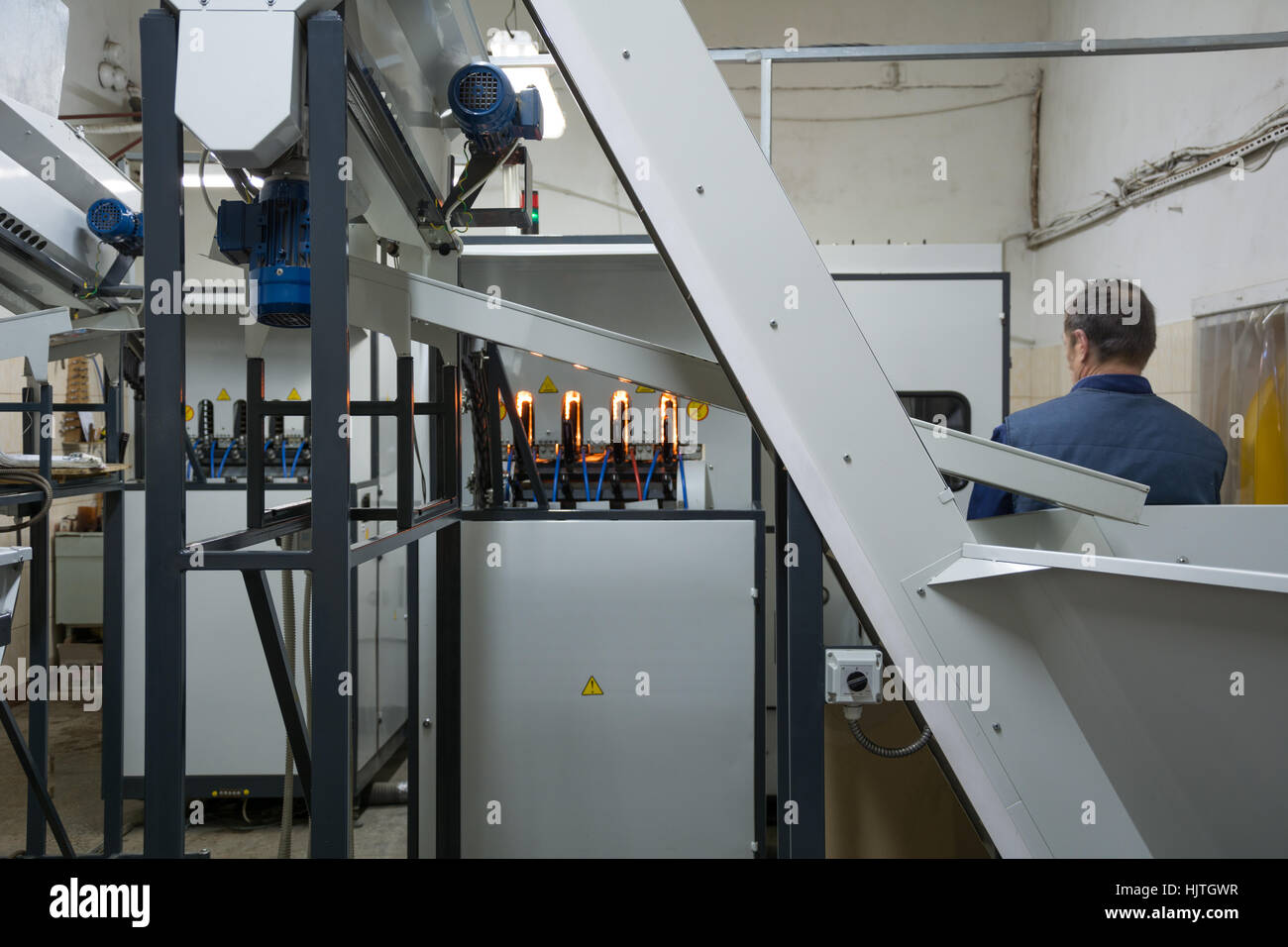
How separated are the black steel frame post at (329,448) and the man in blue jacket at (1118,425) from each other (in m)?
1.07

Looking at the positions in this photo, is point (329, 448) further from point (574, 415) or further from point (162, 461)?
point (574, 415)

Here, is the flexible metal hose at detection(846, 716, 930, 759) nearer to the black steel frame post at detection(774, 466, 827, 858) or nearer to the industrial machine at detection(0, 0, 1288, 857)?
the industrial machine at detection(0, 0, 1288, 857)

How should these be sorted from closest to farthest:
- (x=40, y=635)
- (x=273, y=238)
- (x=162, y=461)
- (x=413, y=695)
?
(x=162, y=461) < (x=273, y=238) < (x=413, y=695) < (x=40, y=635)

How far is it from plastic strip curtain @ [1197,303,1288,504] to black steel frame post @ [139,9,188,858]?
8.76ft

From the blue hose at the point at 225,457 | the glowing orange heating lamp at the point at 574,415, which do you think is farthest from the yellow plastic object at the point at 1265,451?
the blue hose at the point at 225,457

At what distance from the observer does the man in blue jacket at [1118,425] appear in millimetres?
1328

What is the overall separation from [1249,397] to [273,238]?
2739 mm

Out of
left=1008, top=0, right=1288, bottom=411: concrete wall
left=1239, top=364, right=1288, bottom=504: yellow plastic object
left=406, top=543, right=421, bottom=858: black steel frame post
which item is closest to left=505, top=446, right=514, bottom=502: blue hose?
left=406, top=543, right=421, bottom=858: black steel frame post

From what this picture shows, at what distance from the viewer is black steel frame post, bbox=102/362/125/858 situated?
2.03 metres

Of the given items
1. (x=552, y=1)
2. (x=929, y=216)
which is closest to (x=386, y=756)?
(x=552, y=1)

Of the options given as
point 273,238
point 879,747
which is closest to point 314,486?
point 273,238

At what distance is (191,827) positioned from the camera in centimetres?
250

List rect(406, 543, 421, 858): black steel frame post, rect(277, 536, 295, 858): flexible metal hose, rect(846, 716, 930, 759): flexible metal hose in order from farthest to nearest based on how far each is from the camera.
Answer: rect(406, 543, 421, 858): black steel frame post
rect(846, 716, 930, 759): flexible metal hose
rect(277, 536, 295, 858): flexible metal hose

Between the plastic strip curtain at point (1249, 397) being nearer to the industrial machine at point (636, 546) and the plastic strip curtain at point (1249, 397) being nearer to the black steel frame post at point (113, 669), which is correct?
the industrial machine at point (636, 546)
